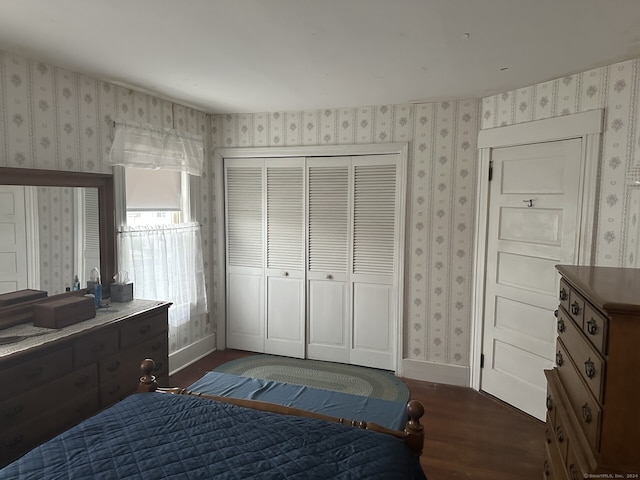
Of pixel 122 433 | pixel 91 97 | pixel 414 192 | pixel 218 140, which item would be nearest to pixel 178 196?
pixel 218 140

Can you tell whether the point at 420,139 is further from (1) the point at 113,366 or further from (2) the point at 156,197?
(1) the point at 113,366

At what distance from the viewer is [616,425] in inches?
55.0

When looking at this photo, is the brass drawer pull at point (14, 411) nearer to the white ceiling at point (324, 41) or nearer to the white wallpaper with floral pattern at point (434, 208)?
the white ceiling at point (324, 41)

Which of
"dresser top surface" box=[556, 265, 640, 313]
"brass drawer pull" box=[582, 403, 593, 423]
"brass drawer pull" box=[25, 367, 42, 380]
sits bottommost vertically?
"brass drawer pull" box=[25, 367, 42, 380]

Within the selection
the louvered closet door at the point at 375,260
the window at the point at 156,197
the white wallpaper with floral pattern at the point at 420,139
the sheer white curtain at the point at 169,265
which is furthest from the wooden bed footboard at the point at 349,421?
the louvered closet door at the point at 375,260

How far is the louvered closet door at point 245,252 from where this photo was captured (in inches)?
173

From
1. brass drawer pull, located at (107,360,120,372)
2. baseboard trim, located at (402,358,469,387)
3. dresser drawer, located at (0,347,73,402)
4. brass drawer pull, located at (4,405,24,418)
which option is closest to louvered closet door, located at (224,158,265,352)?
baseboard trim, located at (402,358,469,387)

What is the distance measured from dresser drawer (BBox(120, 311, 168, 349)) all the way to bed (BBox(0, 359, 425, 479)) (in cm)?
86

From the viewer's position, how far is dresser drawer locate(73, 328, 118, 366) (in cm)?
242

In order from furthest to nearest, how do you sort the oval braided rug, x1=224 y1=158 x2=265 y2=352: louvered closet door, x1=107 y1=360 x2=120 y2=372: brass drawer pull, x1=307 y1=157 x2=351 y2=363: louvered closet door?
1. x1=224 y1=158 x2=265 y2=352: louvered closet door
2. x1=307 y1=157 x2=351 y2=363: louvered closet door
3. the oval braided rug
4. x1=107 y1=360 x2=120 y2=372: brass drawer pull

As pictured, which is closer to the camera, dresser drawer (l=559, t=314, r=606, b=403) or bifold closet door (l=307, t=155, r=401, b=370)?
dresser drawer (l=559, t=314, r=606, b=403)

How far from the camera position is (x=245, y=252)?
4.47m

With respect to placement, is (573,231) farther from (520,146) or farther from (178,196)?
(178,196)

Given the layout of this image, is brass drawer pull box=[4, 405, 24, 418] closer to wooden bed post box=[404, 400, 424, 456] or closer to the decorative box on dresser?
→ wooden bed post box=[404, 400, 424, 456]
